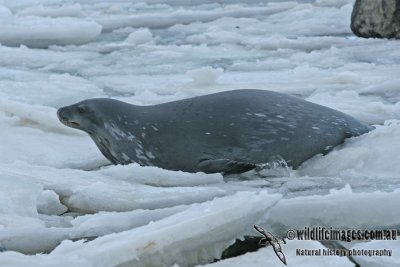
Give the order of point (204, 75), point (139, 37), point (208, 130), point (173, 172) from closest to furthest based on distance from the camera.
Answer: point (173, 172) < point (208, 130) < point (204, 75) < point (139, 37)

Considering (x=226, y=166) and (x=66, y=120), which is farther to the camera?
(x=66, y=120)

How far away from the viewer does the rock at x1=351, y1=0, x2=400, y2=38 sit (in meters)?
7.18

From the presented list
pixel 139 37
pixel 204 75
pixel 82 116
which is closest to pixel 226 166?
pixel 82 116

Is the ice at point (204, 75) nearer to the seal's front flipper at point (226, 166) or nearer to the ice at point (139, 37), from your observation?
the seal's front flipper at point (226, 166)

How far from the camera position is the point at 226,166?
284 cm

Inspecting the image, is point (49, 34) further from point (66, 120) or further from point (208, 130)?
point (208, 130)

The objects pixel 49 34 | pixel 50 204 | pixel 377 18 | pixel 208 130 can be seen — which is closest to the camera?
pixel 50 204

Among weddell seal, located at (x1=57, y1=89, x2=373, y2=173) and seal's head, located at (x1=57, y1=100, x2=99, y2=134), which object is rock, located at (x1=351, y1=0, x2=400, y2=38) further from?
seal's head, located at (x1=57, y1=100, x2=99, y2=134)

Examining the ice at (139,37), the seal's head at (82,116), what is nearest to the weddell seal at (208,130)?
the seal's head at (82,116)

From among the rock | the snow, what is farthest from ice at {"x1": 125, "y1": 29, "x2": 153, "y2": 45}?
the rock

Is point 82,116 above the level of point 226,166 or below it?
above

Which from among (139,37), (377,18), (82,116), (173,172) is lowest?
(139,37)

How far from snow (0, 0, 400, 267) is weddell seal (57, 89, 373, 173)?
0.35 feet

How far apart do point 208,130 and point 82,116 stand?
532 millimetres
